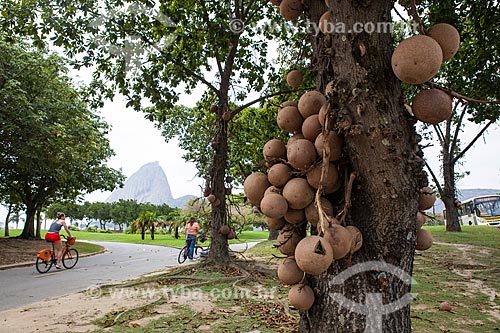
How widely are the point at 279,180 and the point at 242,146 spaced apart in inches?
389

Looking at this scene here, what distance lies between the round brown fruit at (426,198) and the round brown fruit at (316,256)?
730 mm

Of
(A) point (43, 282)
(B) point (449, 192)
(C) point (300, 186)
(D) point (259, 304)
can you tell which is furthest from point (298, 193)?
(B) point (449, 192)

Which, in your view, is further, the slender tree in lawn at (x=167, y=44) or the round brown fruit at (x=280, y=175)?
the slender tree in lawn at (x=167, y=44)

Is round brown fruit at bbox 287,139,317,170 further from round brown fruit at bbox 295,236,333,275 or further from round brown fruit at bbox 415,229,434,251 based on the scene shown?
round brown fruit at bbox 415,229,434,251

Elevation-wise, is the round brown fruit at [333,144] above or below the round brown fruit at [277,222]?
above

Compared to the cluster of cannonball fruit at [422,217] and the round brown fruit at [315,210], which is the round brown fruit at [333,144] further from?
the cluster of cannonball fruit at [422,217]

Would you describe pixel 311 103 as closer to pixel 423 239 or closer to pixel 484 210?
pixel 423 239

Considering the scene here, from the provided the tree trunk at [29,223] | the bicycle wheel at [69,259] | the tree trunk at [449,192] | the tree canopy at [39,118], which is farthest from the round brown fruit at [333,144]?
the tree trunk at [29,223]

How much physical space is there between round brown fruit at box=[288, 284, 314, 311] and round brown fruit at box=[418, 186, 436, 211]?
2.38 ft

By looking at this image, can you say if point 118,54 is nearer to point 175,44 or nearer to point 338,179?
point 175,44

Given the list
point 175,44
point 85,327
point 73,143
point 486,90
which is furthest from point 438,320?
point 73,143

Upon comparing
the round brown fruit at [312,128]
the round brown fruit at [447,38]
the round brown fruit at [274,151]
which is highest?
the round brown fruit at [447,38]

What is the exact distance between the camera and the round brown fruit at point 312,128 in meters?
1.76

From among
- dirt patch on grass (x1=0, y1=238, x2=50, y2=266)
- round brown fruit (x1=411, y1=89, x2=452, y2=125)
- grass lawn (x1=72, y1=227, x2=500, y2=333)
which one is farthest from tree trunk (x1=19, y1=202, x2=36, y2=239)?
round brown fruit (x1=411, y1=89, x2=452, y2=125)
